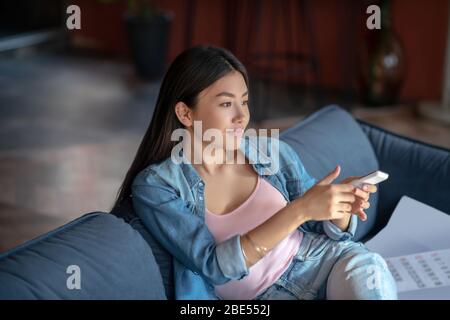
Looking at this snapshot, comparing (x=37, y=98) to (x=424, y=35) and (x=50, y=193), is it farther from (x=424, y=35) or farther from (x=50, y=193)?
(x=424, y=35)

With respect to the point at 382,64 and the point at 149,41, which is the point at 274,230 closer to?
the point at 382,64

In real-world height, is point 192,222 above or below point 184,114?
below

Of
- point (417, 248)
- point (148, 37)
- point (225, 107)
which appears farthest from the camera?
point (148, 37)

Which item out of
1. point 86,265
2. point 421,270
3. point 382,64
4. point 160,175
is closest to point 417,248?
point 421,270

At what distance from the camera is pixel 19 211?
3.22 metres

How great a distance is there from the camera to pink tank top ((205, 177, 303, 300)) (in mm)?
1591

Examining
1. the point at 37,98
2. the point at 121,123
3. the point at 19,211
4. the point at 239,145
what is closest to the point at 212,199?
the point at 239,145

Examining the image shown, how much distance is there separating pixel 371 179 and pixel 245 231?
0.30m

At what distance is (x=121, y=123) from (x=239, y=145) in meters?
2.88

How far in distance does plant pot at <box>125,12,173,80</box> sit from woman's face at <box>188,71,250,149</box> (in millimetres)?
3721

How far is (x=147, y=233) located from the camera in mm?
1628
